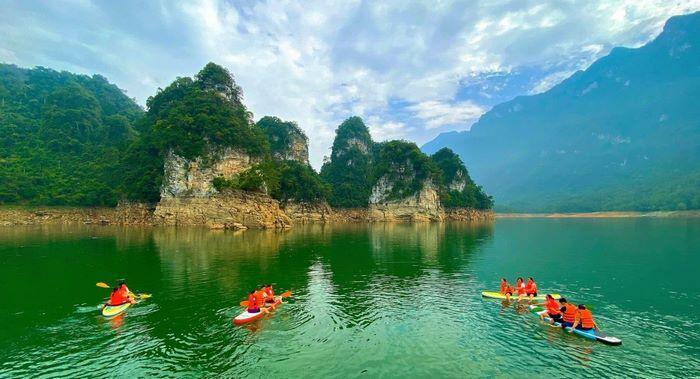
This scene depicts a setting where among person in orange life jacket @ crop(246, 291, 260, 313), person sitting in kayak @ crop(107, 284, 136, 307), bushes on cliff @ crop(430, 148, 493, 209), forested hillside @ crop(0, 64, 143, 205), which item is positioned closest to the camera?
person in orange life jacket @ crop(246, 291, 260, 313)

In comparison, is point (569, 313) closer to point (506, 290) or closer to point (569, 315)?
point (569, 315)

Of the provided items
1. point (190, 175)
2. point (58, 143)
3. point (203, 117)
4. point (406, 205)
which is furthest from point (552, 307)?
point (58, 143)

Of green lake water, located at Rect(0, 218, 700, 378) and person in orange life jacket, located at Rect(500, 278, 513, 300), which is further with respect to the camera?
person in orange life jacket, located at Rect(500, 278, 513, 300)

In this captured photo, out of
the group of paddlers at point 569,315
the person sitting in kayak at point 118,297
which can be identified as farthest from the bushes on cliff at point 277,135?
the group of paddlers at point 569,315

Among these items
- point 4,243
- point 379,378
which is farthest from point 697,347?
point 4,243

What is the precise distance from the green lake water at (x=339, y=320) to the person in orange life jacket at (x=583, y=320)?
0.58 meters

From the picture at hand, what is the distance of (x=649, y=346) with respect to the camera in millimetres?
13156

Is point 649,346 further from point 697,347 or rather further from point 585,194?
point 585,194

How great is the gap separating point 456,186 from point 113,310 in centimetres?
12051

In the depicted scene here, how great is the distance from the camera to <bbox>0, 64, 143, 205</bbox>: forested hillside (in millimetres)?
71500

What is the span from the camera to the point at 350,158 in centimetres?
13050

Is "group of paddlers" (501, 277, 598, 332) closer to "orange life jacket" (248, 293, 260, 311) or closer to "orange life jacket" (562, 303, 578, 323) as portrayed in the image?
"orange life jacket" (562, 303, 578, 323)

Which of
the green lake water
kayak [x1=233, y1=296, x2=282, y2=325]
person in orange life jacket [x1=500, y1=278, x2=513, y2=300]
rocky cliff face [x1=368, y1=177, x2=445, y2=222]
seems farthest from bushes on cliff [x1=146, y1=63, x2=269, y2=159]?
person in orange life jacket [x1=500, y1=278, x2=513, y2=300]

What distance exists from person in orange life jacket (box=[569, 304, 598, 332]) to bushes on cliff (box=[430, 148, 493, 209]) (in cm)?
10666
